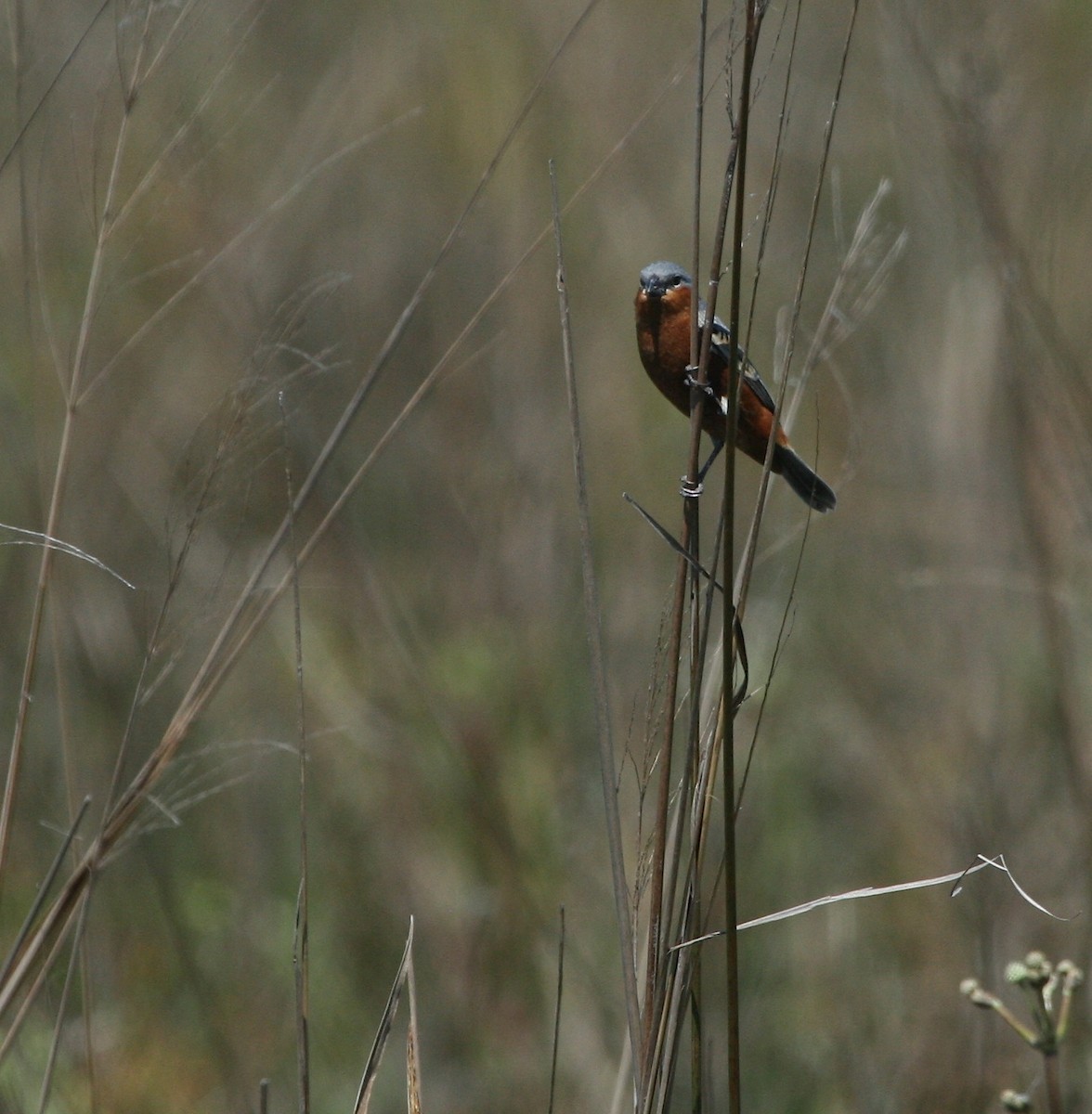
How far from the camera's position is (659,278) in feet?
9.82

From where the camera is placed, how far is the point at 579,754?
4.46 meters

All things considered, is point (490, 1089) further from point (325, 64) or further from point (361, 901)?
point (325, 64)

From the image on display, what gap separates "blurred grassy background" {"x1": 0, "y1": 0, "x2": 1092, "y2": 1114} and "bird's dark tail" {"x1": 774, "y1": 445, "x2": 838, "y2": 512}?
0.85 feet

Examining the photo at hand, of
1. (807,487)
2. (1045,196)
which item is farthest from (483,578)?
(1045,196)

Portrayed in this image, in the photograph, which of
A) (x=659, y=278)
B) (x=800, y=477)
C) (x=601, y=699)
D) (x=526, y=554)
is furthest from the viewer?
(x=526, y=554)

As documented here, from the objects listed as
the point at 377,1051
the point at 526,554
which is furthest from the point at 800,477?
the point at 377,1051

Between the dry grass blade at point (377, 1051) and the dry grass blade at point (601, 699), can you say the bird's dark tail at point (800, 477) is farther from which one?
the dry grass blade at point (377, 1051)

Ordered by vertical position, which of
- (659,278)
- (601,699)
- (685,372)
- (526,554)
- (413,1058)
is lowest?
(413,1058)

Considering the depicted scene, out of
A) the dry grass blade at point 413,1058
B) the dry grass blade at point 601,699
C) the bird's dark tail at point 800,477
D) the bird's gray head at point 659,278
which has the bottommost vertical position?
the dry grass blade at point 413,1058

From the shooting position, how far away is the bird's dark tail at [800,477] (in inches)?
120

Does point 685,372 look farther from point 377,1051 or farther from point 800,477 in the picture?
point 377,1051

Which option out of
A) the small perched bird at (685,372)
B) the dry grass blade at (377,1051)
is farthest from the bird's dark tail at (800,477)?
the dry grass blade at (377,1051)

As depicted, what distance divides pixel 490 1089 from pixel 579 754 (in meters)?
1.23

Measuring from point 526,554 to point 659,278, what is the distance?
1810mm
